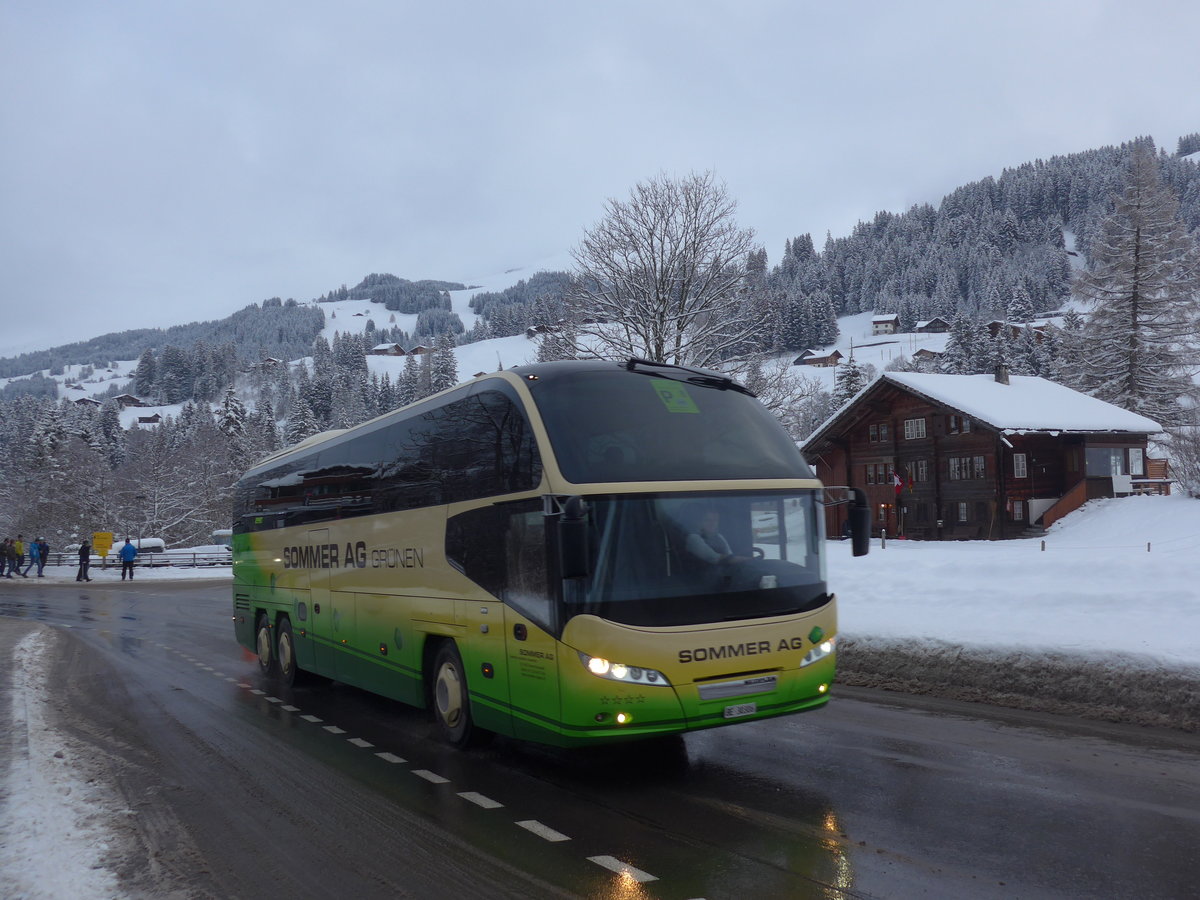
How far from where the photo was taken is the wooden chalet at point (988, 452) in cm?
4172

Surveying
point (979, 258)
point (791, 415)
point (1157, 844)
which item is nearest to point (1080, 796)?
point (1157, 844)

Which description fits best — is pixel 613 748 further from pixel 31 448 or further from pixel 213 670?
pixel 31 448

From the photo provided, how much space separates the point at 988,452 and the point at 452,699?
39.7 meters

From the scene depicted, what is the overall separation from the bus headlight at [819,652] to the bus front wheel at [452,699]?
304 cm

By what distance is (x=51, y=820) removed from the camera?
6.47 metres

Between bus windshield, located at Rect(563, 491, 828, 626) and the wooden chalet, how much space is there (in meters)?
35.8

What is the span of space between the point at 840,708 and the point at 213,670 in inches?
399

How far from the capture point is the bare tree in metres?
31.6

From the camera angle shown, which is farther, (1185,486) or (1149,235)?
(1149,235)

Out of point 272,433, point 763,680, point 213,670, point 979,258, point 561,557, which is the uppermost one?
point 979,258

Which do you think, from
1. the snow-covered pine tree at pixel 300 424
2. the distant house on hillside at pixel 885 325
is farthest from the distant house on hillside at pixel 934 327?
the snow-covered pine tree at pixel 300 424

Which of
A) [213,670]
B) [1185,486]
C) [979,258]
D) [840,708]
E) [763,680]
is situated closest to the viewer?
[763,680]

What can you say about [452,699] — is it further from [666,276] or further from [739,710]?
[666,276]

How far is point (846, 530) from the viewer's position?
8.27 m
